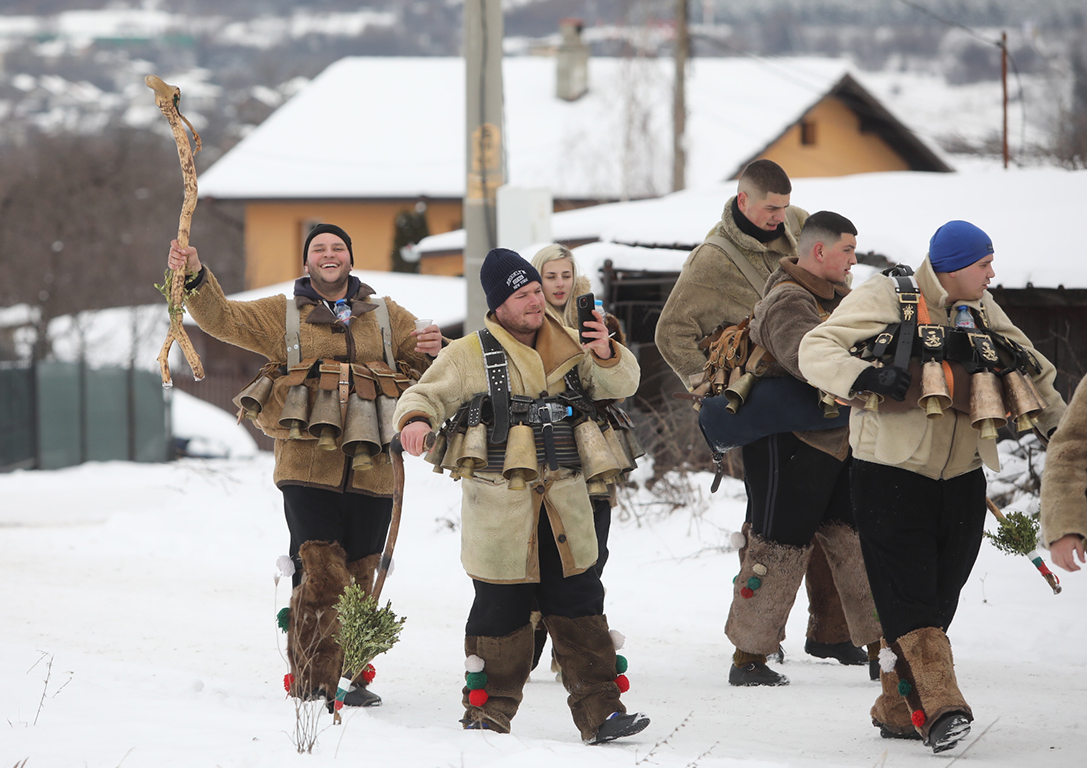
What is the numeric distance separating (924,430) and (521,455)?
1.45 m

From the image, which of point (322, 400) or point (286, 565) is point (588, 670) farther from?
point (322, 400)

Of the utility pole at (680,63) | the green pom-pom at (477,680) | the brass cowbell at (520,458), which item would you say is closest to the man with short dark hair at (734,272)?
the brass cowbell at (520,458)

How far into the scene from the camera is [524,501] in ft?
15.2

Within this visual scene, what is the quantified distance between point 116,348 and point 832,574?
34383 millimetres

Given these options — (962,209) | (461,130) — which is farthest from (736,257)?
(461,130)

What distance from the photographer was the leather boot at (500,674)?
4688mm

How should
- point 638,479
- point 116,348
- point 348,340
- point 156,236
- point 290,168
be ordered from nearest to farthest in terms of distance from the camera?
point 348,340, point 638,479, point 290,168, point 116,348, point 156,236

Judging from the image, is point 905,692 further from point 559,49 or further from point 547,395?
point 559,49

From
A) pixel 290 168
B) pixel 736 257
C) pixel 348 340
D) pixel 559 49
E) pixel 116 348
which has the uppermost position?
pixel 559 49

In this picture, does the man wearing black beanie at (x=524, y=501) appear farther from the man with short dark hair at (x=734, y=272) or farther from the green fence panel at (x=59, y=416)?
the green fence panel at (x=59, y=416)

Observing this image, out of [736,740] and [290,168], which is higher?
[290,168]

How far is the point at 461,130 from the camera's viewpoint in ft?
108

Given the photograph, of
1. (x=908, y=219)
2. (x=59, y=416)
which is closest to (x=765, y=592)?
(x=908, y=219)

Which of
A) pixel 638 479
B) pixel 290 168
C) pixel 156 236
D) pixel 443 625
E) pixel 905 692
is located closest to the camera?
pixel 905 692
